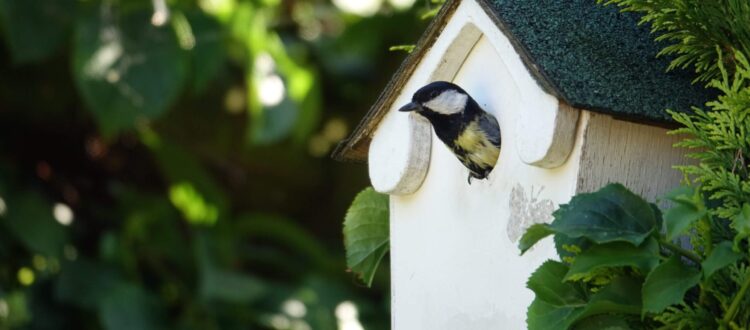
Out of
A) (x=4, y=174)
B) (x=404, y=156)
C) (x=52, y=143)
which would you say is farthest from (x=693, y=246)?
(x=52, y=143)

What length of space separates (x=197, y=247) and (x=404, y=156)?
156 centimetres

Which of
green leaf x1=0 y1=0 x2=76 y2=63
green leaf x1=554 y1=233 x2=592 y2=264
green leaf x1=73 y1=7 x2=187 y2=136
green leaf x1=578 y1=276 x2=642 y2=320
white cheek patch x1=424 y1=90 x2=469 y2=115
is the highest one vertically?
green leaf x1=0 y1=0 x2=76 y2=63

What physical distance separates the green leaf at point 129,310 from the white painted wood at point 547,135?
161cm

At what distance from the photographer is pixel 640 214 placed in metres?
1.04

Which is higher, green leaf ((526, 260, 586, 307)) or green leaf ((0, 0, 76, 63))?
green leaf ((0, 0, 76, 63))

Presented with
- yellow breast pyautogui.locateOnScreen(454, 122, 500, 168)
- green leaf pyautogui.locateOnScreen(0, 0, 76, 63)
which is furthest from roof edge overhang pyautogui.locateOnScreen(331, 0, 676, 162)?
green leaf pyautogui.locateOnScreen(0, 0, 76, 63)

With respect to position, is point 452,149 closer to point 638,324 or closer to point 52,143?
point 638,324

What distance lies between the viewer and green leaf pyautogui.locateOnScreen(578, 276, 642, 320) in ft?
3.46

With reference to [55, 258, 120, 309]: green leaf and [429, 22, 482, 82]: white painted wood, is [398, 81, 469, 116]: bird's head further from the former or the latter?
[55, 258, 120, 309]: green leaf

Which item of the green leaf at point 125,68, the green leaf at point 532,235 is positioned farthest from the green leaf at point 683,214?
the green leaf at point 125,68

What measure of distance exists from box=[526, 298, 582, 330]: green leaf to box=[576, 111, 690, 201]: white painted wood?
0.38ft

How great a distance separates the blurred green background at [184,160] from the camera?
2562 mm

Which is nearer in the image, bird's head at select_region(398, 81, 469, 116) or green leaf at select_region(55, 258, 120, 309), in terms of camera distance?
bird's head at select_region(398, 81, 469, 116)

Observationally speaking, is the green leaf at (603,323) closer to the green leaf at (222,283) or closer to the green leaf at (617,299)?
the green leaf at (617,299)
